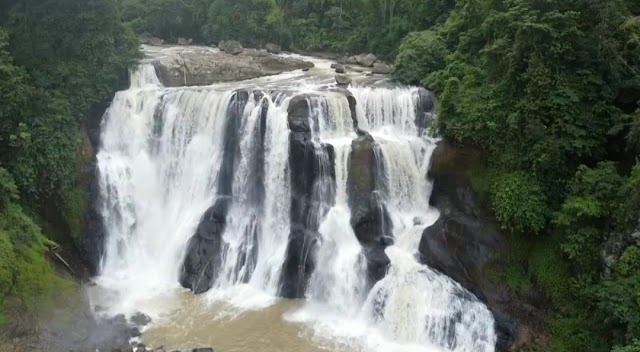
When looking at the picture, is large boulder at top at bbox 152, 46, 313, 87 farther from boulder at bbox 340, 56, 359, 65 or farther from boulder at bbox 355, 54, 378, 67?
boulder at bbox 355, 54, 378, 67

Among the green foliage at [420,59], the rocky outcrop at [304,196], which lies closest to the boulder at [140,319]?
the rocky outcrop at [304,196]

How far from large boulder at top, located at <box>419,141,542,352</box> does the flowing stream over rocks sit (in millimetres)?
395

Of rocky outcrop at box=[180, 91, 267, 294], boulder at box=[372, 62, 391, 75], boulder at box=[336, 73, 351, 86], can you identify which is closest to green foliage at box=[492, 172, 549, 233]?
rocky outcrop at box=[180, 91, 267, 294]

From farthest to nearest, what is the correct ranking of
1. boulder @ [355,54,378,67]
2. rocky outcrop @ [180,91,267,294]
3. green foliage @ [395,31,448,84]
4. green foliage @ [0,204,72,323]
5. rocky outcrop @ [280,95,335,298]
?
boulder @ [355,54,378,67]
green foliage @ [395,31,448,84]
rocky outcrop @ [180,91,267,294]
rocky outcrop @ [280,95,335,298]
green foliage @ [0,204,72,323]

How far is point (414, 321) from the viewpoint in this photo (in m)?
16.4

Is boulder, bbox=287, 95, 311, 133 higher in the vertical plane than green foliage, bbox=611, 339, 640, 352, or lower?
higher

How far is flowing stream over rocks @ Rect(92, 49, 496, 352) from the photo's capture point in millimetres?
16531

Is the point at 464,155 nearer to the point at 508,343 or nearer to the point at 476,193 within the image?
the point at 476,193

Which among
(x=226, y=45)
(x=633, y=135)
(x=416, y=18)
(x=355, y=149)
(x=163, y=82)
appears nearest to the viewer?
(x=633, y=135)

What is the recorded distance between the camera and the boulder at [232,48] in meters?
34.5

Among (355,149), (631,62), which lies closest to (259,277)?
(355,149)

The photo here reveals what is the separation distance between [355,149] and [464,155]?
13.2 ft

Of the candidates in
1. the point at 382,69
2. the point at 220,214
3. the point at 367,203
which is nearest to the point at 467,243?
the point at 367,203

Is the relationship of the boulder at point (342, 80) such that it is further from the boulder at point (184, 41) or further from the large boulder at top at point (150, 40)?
the boulder at point (184, 41)
